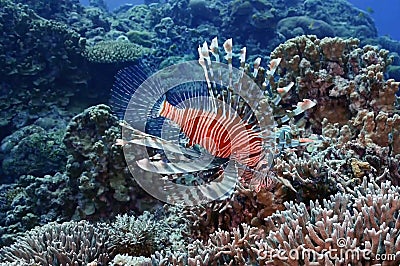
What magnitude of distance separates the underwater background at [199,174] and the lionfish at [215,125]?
48 millimetres

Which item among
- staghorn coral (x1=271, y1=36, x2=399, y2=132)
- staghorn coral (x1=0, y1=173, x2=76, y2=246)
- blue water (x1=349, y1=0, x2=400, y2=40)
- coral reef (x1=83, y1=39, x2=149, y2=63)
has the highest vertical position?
blue water (x1=349, y1=0, x2=400, y2=40)

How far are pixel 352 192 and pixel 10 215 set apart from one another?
3.86 m

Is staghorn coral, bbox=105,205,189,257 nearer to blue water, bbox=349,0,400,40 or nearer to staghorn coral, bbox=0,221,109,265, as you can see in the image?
staghorn coral, bbox=0,221,109,265

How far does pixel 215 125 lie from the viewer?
7.09 feet

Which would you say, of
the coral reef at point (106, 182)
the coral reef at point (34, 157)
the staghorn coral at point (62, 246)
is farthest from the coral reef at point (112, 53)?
the staghorn coral at point (62, 246)

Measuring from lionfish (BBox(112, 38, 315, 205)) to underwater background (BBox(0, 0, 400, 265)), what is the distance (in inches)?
1.9

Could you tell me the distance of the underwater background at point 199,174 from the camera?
172 centimetres

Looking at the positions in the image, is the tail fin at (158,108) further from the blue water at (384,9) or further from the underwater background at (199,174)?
the blue water at (384,9)

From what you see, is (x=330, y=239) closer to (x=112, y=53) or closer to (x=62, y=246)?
(x=62, y=246)

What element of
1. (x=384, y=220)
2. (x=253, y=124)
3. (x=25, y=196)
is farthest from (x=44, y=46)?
(x=384, y=220)

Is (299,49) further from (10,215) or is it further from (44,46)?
(44,46)

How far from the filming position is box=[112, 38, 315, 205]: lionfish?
2.07 metres

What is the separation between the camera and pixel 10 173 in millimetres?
5402

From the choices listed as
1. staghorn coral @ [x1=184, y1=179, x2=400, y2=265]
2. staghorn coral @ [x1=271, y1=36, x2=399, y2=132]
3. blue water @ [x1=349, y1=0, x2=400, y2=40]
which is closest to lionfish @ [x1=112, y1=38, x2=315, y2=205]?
staghorn coral @ [x1=184, y1=179, x2=400, y2=265]
